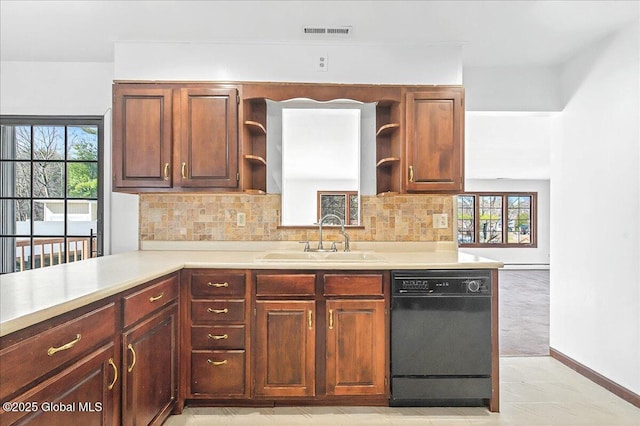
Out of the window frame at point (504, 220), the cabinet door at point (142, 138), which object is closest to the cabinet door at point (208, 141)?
the cabinet door at point (142, 138)

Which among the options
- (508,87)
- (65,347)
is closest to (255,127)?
(65,347)

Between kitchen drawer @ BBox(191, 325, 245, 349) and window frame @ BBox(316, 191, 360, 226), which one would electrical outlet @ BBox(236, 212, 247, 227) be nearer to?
window frame @ BBox(316, 191, 360, 226)

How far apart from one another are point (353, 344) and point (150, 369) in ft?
3.71

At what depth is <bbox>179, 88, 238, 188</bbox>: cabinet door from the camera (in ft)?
8.99

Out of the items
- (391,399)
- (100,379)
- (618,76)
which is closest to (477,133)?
(618,76)

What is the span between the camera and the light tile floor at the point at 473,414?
90.0 inches

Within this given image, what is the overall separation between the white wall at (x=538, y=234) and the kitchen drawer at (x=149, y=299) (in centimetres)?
913

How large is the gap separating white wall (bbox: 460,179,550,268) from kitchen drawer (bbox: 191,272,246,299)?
8.83 m

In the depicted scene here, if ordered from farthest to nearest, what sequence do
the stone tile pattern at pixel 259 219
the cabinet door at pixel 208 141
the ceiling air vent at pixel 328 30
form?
the stone tile pattern at pixel 259 219, the cabinet door at pixel 208 141, the ceiling air vent at pixel 328 30

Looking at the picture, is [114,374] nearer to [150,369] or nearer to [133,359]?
[133,359]

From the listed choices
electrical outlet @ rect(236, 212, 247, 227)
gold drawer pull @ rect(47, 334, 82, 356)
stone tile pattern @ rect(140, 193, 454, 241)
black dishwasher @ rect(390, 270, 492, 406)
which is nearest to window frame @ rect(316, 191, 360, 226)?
stone tile pattern @ rect(140, 193, 454, 241)

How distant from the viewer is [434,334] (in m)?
2.39

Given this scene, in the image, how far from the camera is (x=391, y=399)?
2.40 m

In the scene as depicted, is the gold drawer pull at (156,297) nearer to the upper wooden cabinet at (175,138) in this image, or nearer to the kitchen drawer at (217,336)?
the kitchen drawer at (217,336)
